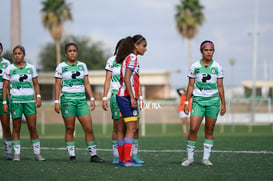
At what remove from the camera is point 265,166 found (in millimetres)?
10133

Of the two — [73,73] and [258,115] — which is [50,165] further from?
[258,115]

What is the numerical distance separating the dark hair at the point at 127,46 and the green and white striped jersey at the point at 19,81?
7.04 feet

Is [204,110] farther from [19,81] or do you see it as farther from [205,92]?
[19,81]

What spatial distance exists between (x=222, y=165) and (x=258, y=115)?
31687 millimetres

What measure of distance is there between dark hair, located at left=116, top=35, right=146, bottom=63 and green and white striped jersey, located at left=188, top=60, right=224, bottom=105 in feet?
3.86

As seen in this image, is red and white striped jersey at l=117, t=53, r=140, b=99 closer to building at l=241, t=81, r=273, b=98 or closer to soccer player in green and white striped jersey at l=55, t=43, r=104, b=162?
soccer player in green and white striped jersey at l=55, t=43, r=104, b=162

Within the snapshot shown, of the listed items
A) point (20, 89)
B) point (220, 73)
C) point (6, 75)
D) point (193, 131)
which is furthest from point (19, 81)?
point (220, 73)

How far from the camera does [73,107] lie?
11148 millimetres

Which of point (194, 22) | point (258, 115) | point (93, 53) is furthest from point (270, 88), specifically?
point (258, 115)

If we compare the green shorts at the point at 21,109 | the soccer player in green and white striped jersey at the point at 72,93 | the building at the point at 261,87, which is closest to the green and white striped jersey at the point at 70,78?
the soccer player in green and white striped jersey at the point at 72,93

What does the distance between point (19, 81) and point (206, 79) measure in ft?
12.4

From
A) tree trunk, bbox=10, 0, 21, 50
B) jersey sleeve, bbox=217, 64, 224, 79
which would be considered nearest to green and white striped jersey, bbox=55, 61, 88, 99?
jersey sleeve, bbox=217, 64, 224, 79

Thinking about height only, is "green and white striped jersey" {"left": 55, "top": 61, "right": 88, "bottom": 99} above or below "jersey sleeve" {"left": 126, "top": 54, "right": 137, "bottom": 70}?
below

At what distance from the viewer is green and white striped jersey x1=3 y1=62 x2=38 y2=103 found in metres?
11.4
